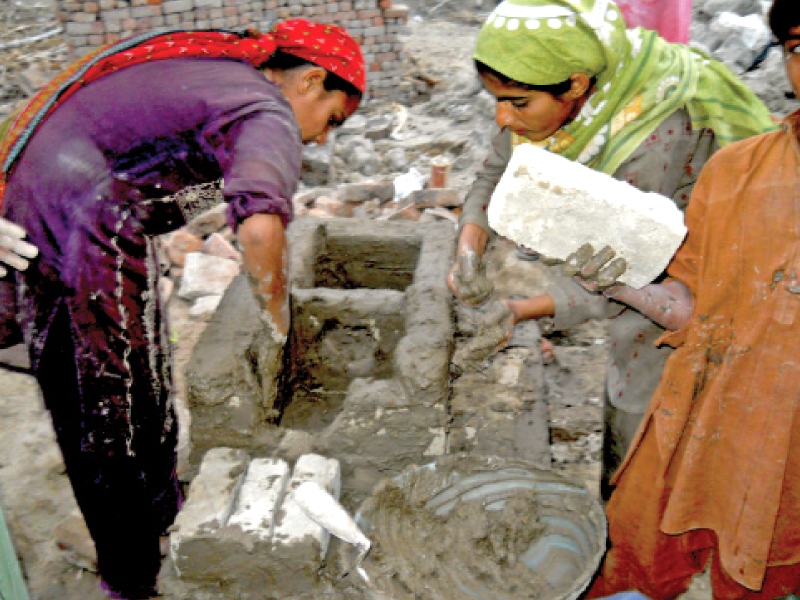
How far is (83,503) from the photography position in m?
2.38

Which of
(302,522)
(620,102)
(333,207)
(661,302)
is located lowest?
(333,207)

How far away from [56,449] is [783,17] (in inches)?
142

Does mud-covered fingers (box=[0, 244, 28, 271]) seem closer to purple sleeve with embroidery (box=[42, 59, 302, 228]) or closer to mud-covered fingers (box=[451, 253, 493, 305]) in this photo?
purple sleeve with embroidery (box=[42, 59, 302, 228])

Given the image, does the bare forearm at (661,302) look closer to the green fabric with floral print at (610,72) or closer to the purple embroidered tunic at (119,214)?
the green fabric with floral print at (610,72)

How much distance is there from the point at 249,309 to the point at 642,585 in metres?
1.73

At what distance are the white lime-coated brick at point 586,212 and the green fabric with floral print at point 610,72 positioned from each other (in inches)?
14.6

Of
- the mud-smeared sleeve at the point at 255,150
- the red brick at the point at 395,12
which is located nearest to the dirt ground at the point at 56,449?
the mud-smeared sleeve at the point at 255,150

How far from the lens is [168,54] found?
201 cm

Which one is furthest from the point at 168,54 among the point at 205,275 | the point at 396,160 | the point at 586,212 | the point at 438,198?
the point at 396,160

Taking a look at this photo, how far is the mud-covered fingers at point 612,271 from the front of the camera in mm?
1839

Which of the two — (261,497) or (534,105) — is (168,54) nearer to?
(534,105)

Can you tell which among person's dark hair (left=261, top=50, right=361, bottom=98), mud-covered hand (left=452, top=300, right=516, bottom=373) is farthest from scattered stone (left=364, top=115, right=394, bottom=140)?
person's dark hair (left=261, top=50, right=361, bottom=98)

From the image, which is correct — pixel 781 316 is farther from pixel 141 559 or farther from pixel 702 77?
pixel 141 559

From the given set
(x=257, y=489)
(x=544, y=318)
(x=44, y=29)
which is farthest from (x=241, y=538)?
(x=44, y=29)
